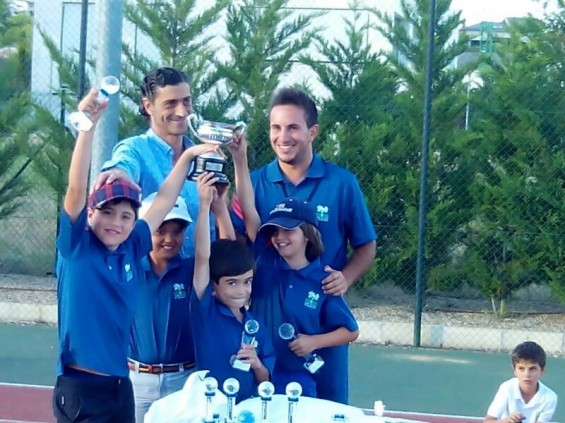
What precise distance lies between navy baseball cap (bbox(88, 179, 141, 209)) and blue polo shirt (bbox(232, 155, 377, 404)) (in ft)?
2.12

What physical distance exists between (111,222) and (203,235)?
347mm

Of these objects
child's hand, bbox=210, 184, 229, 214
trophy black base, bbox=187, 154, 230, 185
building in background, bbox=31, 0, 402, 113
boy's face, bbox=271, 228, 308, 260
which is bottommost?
boy's face, bbox=271, 228, 308, 260

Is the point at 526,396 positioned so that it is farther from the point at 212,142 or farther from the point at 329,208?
the point at 212,142

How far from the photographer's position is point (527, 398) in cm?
451

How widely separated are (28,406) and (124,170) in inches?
130

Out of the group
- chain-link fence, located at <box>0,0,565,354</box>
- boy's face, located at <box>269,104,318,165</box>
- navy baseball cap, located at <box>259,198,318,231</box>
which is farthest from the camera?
chain-link fence, located at <box>0,0,565,354</box>

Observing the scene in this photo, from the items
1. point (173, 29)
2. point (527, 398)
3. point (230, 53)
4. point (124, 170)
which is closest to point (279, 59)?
point (230, 53)

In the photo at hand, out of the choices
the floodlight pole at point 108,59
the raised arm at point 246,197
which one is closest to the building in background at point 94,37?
the floodlight pole at point 108,59

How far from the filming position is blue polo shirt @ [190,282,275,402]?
3355mm

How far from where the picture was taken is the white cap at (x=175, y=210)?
3.40 metres

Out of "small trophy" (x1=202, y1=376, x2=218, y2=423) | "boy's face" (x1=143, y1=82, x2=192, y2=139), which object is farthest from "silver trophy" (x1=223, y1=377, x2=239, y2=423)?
"boy's face" (x1=143, y1=82, x2=192, y2=139)

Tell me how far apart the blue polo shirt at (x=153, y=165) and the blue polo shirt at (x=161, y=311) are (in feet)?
0.38

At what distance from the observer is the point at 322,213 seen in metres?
3.74

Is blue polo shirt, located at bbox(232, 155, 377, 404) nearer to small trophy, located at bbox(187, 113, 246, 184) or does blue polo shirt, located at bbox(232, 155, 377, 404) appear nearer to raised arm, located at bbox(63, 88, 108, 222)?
small trophy, located at bbox(187, 113, 246, 184)
